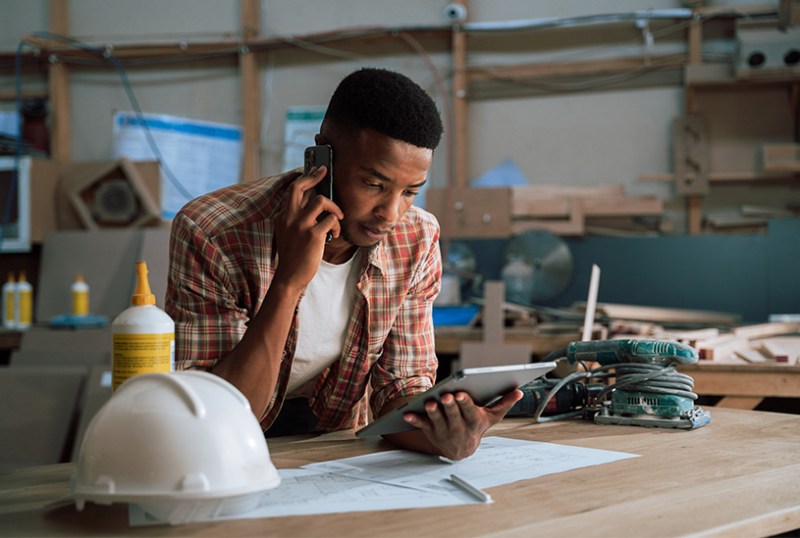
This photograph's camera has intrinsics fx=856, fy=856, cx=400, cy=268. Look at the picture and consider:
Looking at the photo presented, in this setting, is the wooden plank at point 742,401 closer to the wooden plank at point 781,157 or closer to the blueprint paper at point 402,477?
the blueprint paper at point 402,477

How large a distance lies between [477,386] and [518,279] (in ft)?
10.7

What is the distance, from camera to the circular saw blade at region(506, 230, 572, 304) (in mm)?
4457

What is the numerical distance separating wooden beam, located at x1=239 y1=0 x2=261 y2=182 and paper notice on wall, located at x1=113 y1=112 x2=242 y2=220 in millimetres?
91

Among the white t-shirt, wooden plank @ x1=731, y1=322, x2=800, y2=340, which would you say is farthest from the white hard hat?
wooden plank @ x1=731, y1=322, x2=800, y2=340

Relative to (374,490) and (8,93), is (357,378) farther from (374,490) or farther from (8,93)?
(8,93)

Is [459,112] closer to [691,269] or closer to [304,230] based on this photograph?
[691,269]

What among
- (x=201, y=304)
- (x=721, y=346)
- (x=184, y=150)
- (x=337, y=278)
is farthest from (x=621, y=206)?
(x=201, y=304)

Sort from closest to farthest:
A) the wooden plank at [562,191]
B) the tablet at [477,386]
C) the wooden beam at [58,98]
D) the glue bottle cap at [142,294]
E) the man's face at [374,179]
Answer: the tablet at [477,386], the glue bottle cap at [142,294], the man's face at [374,179], the wooden plank at [562,191], the wooden beam at [58,98]

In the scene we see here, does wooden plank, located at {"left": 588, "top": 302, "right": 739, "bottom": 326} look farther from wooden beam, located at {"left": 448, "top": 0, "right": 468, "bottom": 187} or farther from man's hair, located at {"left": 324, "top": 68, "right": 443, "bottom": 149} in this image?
man's hair, located at {"left": 324, "top": 68, "right": 443, "bottom": 149}

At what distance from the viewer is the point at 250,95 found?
5.38m

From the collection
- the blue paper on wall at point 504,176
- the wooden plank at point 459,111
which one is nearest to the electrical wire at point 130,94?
the wooden plank at point 459,111

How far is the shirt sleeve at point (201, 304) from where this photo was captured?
1576 millimetres

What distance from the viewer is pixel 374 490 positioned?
1097 millimetres

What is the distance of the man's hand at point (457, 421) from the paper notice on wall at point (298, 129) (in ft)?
13.9
